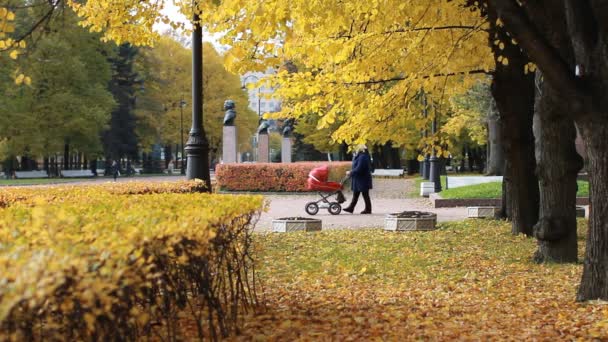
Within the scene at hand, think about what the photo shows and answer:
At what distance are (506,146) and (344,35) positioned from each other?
11.6ft

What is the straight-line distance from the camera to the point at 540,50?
6383mm

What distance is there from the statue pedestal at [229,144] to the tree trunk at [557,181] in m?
26.7

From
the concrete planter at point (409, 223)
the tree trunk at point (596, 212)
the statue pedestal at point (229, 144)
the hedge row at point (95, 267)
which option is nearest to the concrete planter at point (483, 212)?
the concrete planter at point (409, 223)

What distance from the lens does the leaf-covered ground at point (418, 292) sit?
224 inches

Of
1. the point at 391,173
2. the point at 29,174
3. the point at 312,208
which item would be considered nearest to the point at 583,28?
the point at 312,208

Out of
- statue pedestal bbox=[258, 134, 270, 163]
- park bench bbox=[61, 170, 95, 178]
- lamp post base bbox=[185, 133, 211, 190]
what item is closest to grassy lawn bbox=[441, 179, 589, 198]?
lamp post base bbox=[185, 133, 211, 190]

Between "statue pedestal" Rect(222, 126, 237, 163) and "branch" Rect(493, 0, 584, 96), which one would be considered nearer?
"branch" Rect(493, 0, 584, 96)

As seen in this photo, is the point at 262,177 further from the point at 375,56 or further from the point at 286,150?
the point at 375,56

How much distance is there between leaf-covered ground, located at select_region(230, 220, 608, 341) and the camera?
18.7ft

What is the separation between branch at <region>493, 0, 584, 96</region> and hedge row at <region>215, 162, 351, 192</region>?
23.2 meters

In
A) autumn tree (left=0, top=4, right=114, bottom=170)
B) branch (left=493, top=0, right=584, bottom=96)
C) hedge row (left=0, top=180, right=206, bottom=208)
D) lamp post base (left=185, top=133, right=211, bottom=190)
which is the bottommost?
hedge row (left=0, top=180, right=206, bottom=208)

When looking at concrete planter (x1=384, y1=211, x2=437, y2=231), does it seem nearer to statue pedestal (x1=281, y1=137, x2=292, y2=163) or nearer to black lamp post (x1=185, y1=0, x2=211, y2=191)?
black lamp post (x1=185, y1=0, x2=211, y2=191)

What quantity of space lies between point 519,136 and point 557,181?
3471 mm

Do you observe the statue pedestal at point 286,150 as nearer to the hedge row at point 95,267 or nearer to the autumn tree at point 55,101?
the autumn tree at point 55,101
